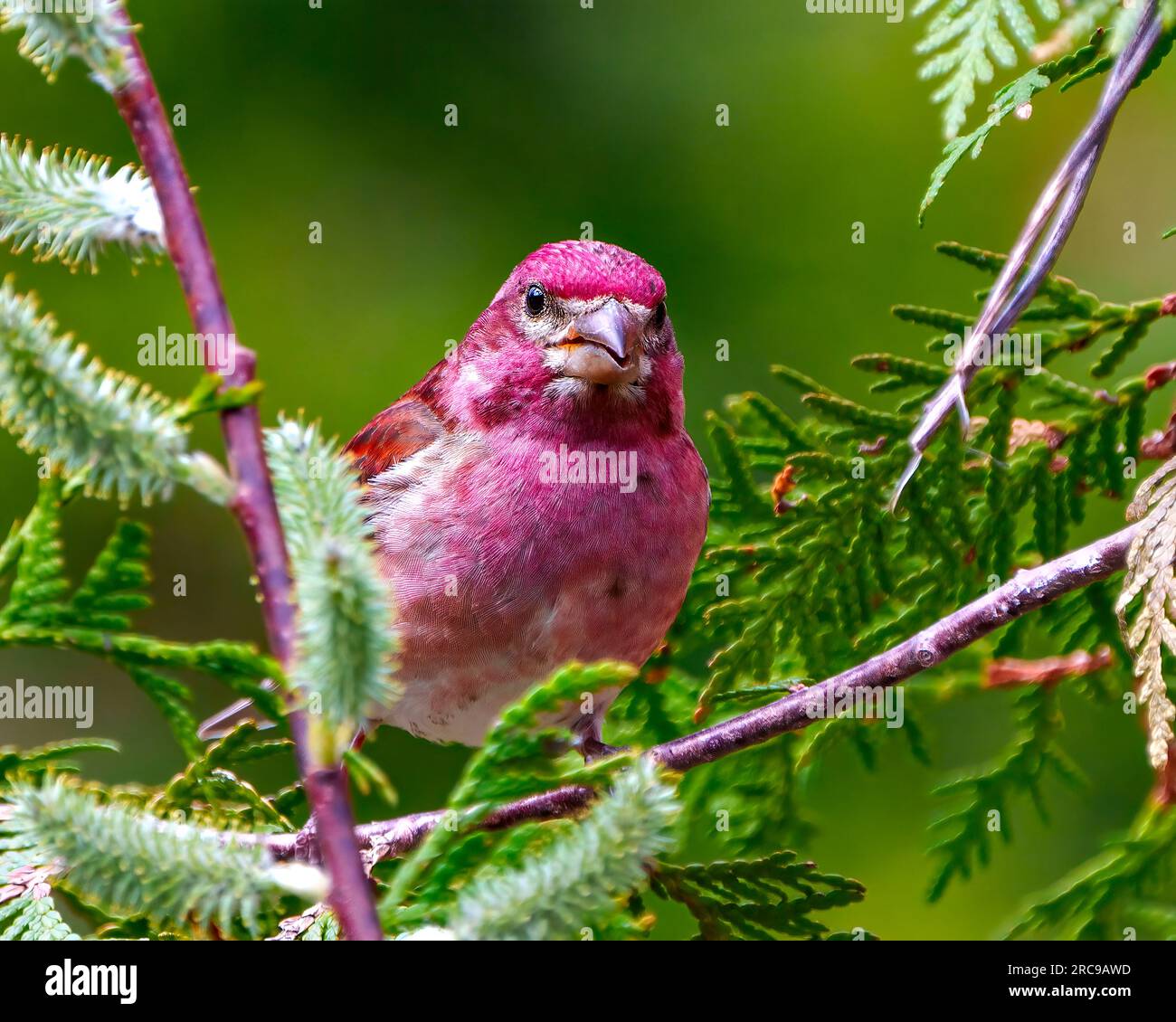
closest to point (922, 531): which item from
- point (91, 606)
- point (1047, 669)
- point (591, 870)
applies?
point (1047, 669)

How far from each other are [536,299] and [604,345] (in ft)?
0.94

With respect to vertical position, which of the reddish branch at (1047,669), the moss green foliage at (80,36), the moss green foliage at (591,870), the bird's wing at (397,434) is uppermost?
the bird's wing at (397,434)

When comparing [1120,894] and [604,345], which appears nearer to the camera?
[1120,894]

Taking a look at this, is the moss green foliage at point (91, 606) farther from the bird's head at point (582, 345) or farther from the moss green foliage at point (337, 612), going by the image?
the bird's head at point (582, 345)

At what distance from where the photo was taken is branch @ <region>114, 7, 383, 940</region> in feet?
4.21

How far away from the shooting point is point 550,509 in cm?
339

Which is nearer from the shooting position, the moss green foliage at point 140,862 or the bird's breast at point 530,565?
the moss green foliage at point 140,862

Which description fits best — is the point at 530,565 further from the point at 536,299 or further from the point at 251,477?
the point at 251,477

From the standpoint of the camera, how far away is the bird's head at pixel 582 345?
11.3ft

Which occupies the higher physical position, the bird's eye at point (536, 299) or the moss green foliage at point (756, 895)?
the bird's eye at point (536, 299)

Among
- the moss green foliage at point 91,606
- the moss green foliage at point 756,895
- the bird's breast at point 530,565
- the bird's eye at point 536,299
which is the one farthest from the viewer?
the bird's eye at point 536,299

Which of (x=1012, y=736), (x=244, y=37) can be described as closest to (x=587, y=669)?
(x=1012, y=736)

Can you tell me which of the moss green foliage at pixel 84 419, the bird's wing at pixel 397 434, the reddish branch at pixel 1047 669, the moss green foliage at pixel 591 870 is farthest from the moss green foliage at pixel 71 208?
the reddish branch at pixel 1047 669

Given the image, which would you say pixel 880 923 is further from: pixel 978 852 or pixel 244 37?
pixel 244 37
